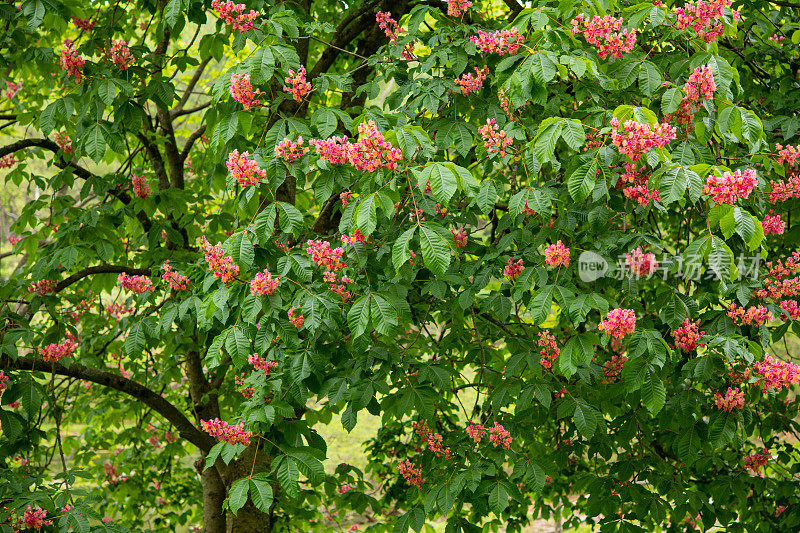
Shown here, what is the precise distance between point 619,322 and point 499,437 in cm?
80

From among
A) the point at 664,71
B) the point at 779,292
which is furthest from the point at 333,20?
the point at 779,292

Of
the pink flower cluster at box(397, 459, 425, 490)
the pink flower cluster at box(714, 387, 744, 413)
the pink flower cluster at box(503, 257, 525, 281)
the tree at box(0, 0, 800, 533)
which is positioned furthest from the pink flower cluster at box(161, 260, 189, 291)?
the pink flower cluster at box(714, 387, 744, 413)

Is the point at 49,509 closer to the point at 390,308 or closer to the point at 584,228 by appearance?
the point at 390,308

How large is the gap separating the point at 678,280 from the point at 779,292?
424mm

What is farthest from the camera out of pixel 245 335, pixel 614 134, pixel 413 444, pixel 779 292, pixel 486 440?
pixel 413 444

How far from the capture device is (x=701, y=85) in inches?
93.3

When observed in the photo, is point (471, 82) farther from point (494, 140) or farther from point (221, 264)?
point (221, 264)

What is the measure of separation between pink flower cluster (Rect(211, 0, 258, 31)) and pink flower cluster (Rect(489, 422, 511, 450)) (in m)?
1.90

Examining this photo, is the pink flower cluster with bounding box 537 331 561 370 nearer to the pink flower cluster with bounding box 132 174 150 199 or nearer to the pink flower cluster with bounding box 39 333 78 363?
the pink flower cluster with bounding box 39 333 78 363

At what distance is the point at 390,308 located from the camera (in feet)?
7.60

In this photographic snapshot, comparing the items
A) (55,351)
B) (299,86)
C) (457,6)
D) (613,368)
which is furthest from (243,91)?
(613,368)

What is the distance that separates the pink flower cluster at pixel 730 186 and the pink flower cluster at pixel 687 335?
0.65 m

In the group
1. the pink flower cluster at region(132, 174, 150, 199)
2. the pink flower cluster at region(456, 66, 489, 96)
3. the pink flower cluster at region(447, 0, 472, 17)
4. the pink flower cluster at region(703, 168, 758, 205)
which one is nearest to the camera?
the pink flower cluster at region(703, 168, 758, 205)

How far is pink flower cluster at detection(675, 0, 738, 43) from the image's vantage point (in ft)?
8.31
